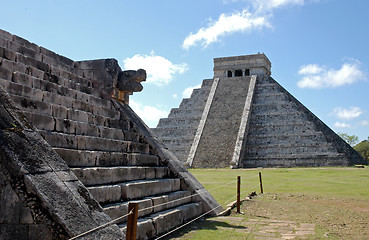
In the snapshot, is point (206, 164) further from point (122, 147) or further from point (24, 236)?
point (24, 236)

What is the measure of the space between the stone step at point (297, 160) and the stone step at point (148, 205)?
20815 mm

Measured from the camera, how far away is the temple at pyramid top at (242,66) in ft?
132

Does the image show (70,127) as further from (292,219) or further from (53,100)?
(292,219)

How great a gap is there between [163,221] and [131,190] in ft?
2.09

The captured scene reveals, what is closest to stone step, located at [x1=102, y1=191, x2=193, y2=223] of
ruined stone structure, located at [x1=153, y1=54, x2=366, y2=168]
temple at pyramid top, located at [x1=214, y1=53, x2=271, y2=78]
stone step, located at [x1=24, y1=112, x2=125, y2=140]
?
stone step, located at [x1=24, y1=112, x2=125, y2=140]

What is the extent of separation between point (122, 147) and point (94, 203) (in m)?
2.42

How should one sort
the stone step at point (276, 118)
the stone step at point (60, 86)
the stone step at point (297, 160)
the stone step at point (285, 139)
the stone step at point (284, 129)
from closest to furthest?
the stone step at point (60, 86)
the stone step at point (297, 160)
the stone step at point (285, 139)
the stone step at point (284, 129)
the stone step at point (276, 118)

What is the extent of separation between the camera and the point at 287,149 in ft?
90.8

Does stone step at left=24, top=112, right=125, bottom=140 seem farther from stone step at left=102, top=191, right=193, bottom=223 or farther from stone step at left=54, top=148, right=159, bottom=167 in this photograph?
stone step at left=102, top=191, right=193, bottom=223

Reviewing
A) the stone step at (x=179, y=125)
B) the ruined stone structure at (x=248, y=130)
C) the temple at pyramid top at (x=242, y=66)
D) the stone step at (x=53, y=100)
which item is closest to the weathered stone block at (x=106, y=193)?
the stone step at (x=53, y=100)

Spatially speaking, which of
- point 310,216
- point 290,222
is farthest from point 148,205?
point 310,216

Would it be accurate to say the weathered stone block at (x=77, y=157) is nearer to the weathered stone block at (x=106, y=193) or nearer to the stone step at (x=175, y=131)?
the weathered stone block at (x=106, y=193)

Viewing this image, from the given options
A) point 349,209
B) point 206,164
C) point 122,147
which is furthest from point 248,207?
point 206,164

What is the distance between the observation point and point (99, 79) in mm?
7531
